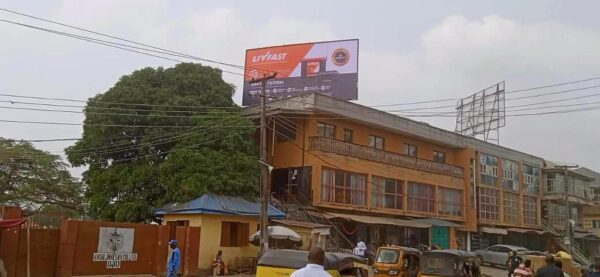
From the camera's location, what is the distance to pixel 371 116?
3572 centimetres

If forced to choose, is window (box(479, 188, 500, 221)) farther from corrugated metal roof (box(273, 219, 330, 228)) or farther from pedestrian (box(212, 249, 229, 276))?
pedestrian (box(212, 249, 229, 276))

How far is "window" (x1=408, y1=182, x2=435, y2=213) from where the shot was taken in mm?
38406

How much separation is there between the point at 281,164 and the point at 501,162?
69.9ft

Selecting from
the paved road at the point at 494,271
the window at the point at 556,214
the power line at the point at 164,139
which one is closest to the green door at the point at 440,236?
the paved road at the point at 494,271

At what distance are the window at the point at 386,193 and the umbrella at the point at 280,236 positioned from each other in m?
9.76

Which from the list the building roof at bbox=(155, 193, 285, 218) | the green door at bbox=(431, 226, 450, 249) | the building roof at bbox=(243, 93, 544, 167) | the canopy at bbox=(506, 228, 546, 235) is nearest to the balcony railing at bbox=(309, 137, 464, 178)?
the building roof at bbox=(243, 93, 544, 167)

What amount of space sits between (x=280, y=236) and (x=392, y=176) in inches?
504

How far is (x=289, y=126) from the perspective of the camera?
33562mm

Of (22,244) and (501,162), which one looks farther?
(501,162)

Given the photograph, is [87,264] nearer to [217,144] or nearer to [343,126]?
[217,144]

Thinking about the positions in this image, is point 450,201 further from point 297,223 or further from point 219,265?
point 219,265

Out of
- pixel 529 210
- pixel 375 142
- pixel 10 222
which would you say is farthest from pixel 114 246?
pixel 529 210

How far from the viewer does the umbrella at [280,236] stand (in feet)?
84.1

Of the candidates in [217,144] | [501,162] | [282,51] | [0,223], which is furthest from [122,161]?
[501,162]
